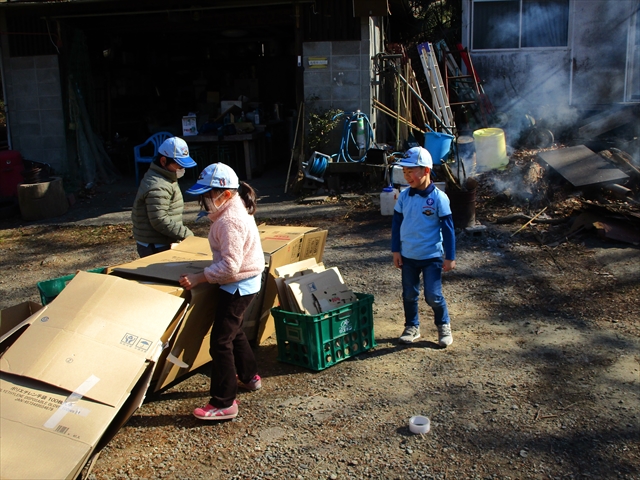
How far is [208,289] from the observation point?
4.32 meters

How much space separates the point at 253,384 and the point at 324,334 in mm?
621

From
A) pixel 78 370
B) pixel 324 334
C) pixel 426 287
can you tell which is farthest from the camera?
pixel 426 287

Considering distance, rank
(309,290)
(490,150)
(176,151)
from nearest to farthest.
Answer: (309,290) < (176,151) < (490,150)

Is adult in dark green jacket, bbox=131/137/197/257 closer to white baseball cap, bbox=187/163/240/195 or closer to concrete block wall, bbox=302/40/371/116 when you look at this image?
white baseball cap, bbox=187/163/240/195

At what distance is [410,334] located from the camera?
5172 millimetres

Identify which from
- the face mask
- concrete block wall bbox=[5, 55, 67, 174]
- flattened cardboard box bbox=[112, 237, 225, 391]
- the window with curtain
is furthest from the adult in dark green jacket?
the window with curtain

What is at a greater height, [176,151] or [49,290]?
[176,151]

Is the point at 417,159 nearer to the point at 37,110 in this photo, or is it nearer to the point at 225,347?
the point at 225,347

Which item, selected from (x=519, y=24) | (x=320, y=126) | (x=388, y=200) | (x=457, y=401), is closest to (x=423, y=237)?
(x=457, y=401)

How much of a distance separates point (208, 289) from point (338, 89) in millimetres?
7886

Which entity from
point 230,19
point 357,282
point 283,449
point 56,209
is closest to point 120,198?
point 56,209

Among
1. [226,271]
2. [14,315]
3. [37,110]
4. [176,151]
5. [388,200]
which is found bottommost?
[388,200]

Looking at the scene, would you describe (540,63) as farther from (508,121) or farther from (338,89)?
(338,89)

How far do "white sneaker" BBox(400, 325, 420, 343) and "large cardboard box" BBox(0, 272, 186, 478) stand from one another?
1917mm
